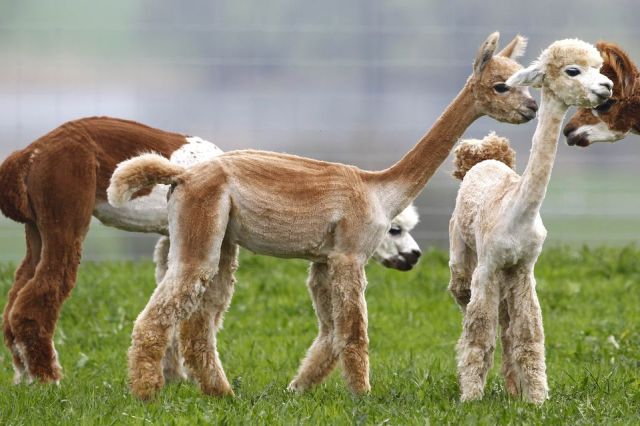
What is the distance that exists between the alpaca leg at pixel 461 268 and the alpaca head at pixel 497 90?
2.60ft

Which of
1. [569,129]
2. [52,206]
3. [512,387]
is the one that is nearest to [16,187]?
[52,206]

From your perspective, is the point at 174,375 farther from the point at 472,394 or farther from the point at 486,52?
the point at 486,52

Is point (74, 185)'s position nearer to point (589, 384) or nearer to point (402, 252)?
point (402, 252)

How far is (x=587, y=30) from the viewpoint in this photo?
14516mm

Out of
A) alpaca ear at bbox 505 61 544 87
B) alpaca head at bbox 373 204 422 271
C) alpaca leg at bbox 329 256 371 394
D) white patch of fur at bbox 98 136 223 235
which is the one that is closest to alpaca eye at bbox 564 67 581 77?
alpaca ear at bbox 505 61 544 87

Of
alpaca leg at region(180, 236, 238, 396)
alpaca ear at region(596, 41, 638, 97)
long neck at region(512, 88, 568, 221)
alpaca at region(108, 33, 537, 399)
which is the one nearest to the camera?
long neck at region(512, 88, 568, 221)

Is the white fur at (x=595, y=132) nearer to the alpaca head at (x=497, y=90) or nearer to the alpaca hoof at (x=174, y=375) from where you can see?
the alpaca head at (x=497, y=90)

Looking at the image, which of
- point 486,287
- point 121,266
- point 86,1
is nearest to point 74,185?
point 486,287

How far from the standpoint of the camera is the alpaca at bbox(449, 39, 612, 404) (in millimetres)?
6664

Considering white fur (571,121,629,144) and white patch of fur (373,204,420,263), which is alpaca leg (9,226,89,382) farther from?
white fur (571,121,629,144)

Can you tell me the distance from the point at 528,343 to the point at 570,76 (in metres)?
1.53

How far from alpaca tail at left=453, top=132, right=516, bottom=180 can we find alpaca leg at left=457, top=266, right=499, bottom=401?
4.08ft

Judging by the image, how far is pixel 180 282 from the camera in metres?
6.91

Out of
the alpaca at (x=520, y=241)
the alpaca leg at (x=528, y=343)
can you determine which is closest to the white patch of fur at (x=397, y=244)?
the alpaca at (x=520, y=241)
